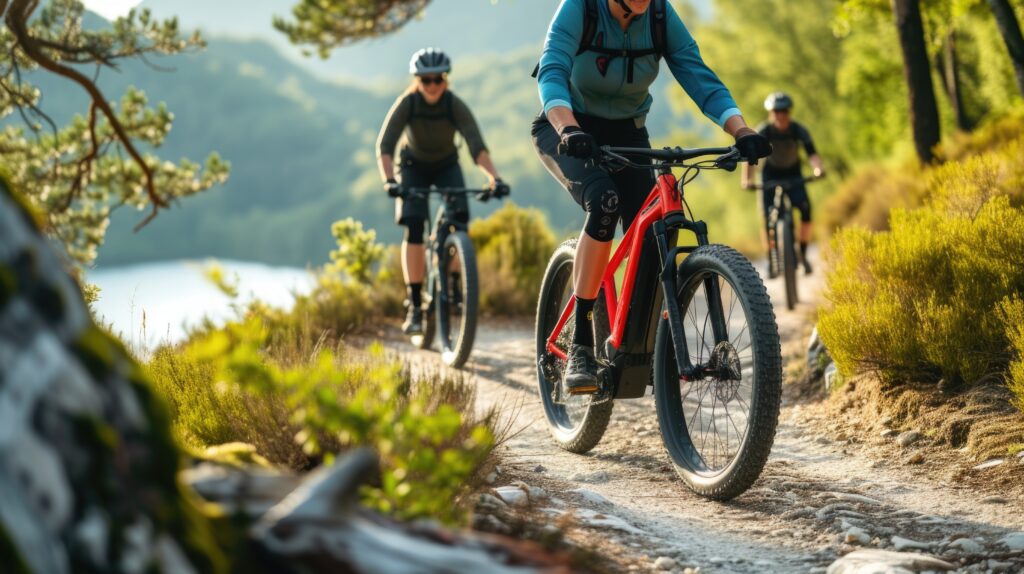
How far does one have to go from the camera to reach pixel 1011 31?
8.59m

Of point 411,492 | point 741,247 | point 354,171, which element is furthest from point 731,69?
point 354,171

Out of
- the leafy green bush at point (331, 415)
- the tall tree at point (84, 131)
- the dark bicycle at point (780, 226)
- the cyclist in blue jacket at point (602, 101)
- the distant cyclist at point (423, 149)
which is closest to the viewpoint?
the leafy green bush at point (331, 415)

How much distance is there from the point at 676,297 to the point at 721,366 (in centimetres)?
40

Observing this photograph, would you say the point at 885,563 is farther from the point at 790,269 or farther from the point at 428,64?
the point at 790,269

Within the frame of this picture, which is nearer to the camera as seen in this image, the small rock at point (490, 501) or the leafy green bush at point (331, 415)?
the leafy green bush at point (331, 415)

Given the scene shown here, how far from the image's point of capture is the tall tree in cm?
920

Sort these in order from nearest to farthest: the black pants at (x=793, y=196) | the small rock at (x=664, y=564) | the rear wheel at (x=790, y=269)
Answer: the small rock at (x=664, y=564), the rear wheel at (x=790, y=269), the black pants at (x=793, y=196)

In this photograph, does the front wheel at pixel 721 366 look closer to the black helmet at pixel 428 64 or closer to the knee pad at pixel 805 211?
the black helmet at pixel 428 64

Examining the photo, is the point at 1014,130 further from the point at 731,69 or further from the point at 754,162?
the point at 731,69

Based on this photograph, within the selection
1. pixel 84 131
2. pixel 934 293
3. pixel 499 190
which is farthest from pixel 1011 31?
pixel 84 131

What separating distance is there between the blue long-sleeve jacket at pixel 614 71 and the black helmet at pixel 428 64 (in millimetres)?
3458

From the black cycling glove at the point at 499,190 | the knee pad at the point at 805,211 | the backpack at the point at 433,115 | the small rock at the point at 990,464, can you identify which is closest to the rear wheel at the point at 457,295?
the black cycling glove at the point at 499,190

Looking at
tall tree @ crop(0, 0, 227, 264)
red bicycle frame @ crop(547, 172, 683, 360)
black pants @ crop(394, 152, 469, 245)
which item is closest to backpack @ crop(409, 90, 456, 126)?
black pants @ crop(394, 152, 469, 245)

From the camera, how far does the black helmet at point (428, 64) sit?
8.04 meters
